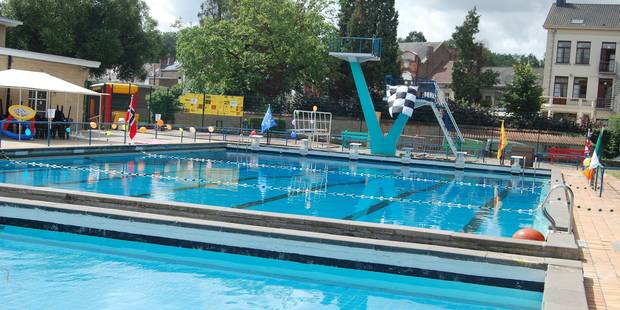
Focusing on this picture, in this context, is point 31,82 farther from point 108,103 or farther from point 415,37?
point 415,37

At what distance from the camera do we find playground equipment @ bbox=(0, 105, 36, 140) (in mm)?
21531

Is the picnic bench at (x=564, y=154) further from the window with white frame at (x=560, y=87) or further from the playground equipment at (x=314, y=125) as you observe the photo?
the window with white frame at (x=560, y=87)

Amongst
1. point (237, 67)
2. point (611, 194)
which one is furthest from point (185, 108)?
point (611, 194)

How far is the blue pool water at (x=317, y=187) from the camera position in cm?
1312

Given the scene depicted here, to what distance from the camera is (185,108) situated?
3675cm

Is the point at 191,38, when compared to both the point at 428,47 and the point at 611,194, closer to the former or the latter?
the point at 611,194

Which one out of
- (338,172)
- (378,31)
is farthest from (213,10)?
(338,172)

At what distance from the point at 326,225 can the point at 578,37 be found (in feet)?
144

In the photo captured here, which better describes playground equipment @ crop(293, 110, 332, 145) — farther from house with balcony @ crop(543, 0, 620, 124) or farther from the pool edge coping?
the pool edge coping

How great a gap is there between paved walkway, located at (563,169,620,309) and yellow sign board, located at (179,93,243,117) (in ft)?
70.1

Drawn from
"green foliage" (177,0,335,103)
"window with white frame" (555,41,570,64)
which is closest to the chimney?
"window with white frame" (555,41,570,64)

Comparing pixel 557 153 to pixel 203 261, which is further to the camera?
pixel 557 153

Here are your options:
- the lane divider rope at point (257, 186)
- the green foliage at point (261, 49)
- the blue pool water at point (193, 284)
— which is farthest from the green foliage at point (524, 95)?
the blue pool water at point (193, 284)

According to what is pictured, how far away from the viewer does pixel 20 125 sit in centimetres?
2159
